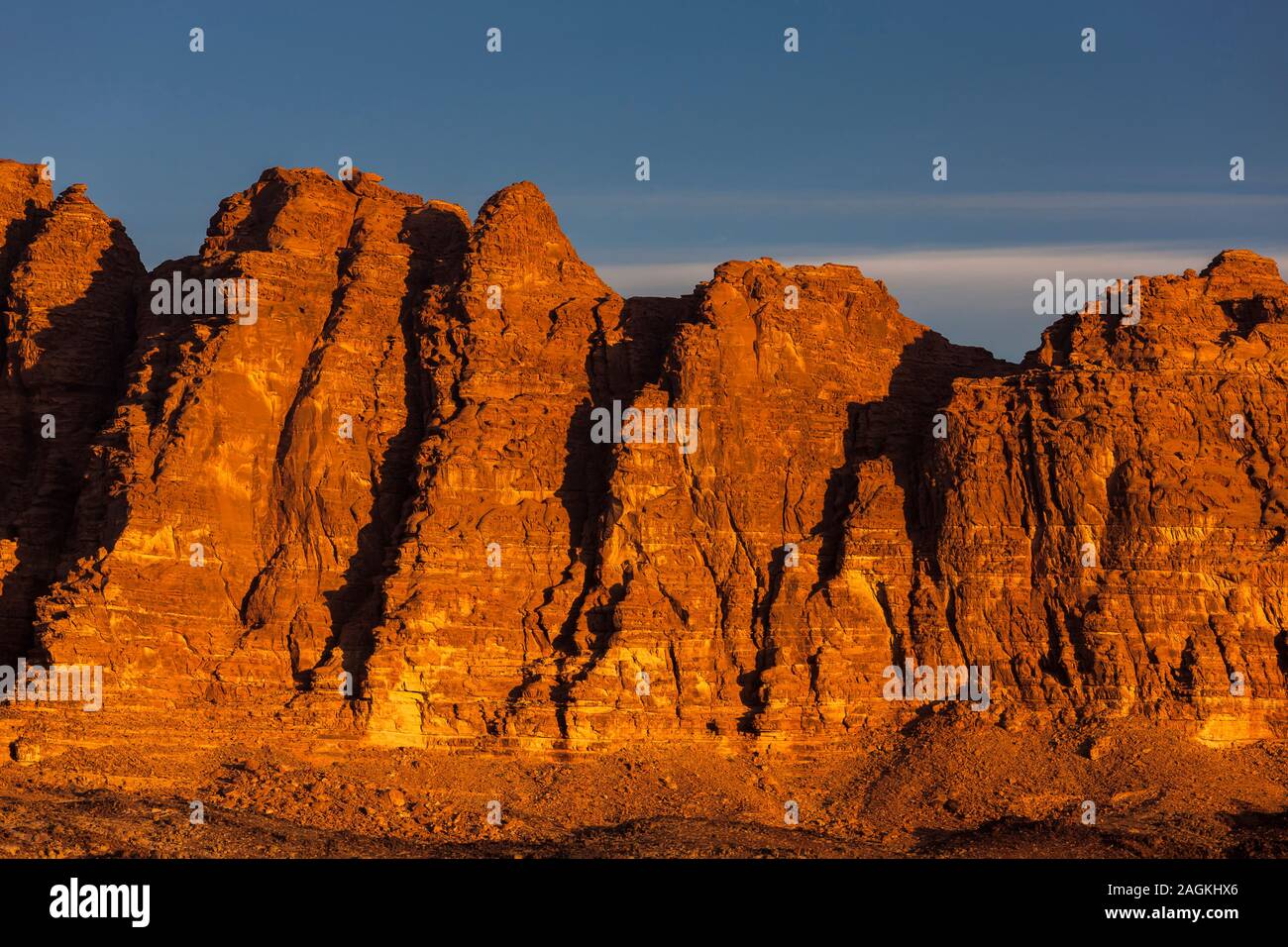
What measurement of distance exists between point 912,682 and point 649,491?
12.6 meters

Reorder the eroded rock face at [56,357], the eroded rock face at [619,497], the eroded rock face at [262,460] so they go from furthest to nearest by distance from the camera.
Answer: the eroded rock face at [56,357] < the eroded rock face at [262,460] < the eroded rock face at [619,497]

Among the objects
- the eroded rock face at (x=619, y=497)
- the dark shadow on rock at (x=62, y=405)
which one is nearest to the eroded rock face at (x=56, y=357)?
the dark shadow on rock at (x=62, y=405)

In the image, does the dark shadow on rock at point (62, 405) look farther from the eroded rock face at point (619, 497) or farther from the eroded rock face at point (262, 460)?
the eroded rock face at point (262, 460)

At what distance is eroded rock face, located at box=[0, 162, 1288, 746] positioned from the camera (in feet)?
327

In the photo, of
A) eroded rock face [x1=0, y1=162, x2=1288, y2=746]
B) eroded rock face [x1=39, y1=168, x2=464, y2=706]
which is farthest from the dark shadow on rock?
eroded rock face [x1=39, y1=168, x2=464, y2=706]

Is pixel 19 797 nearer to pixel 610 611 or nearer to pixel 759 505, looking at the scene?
pixel 610 611

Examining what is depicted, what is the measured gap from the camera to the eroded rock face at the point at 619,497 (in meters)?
99.6

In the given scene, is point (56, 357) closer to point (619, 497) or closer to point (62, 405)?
point (62, 405)

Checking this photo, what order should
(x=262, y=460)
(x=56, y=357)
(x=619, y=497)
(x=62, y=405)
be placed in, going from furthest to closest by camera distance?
(x=56, y=357)
(x=62, y=405)
(x=262, y=460)
(x=619, y=497)

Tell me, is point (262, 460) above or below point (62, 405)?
below

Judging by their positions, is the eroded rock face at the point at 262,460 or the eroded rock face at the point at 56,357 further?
the eroded rock face at the point at 56,357

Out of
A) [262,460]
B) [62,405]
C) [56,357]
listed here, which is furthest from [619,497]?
[56,357]

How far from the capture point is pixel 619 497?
10331cm

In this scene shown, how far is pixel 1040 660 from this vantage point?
100938 mm
